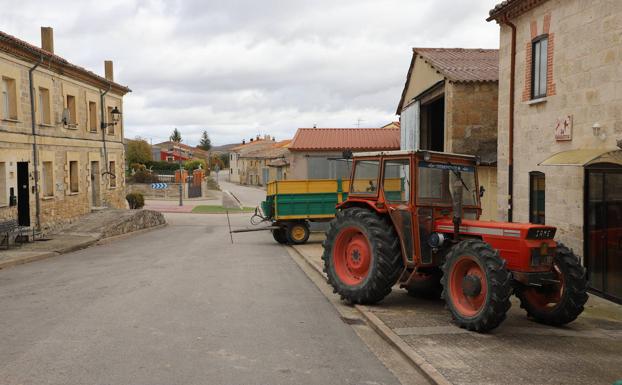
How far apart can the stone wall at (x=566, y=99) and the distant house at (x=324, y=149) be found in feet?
51.6

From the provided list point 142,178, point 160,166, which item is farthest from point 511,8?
point 160,166

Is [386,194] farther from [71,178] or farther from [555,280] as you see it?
[71,178]

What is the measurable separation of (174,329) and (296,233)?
1239 centimetres

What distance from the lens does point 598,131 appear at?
30.3 ft

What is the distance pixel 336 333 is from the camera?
7422 mm

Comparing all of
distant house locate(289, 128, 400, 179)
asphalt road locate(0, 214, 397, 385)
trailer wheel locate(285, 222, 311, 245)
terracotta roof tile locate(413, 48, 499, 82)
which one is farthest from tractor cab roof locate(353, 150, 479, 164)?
distant house locate(289, 128, 400, 179)

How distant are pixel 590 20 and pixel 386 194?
4.54m

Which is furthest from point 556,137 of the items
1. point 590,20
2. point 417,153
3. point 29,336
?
point 29,336

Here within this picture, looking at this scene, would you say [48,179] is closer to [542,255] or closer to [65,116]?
[65,116]

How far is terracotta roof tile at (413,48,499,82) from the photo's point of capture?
624 inches

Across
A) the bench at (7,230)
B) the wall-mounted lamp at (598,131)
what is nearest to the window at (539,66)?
the wall-mounted lamp at (598,131)

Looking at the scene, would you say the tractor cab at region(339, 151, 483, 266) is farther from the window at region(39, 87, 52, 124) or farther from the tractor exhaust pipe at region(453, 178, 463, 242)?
the window at region(39, 87, 52, 124)

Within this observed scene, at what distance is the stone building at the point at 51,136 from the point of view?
1900cm

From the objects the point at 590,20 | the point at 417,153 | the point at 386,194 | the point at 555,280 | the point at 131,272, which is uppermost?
the point at 590,20
